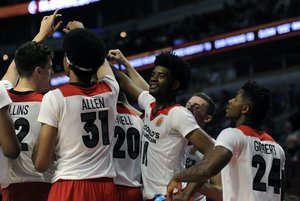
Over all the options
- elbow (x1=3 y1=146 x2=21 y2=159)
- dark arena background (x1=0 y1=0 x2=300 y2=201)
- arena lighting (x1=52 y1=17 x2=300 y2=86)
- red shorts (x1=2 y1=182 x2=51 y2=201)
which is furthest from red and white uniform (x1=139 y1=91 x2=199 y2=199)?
arena lighting (x1=52 y1=17 x2=300 y2=86)

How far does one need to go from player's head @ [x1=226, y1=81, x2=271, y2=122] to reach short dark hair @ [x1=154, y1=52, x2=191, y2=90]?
407 millimetres

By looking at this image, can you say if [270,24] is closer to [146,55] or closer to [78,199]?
[146,55]

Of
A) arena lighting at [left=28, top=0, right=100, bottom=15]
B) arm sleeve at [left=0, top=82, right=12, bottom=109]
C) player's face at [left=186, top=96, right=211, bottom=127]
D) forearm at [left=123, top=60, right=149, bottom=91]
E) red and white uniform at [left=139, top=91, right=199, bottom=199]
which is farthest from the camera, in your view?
arena lighting at [left=28, top=0, right=100, bottom=15]

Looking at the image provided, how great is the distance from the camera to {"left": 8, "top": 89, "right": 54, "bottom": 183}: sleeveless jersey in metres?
4.91

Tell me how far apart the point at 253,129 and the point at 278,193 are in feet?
1.72

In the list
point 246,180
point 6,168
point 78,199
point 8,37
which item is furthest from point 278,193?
point 8,37

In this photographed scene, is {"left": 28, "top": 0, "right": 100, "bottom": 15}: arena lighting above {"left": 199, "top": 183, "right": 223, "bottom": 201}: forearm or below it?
above

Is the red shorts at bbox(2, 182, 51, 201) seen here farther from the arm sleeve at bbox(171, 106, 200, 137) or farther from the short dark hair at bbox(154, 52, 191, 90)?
the short dark hair at bbox(154, 52, 191, 90)

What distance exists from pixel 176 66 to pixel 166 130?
0.53 m

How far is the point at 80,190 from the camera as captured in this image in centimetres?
447

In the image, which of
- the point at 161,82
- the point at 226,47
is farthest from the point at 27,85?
the point at 226,47

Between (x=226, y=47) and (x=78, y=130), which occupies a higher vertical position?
(x=226, y=47)

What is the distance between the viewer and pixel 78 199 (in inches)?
176

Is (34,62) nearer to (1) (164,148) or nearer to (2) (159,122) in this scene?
(2) (159,122)
